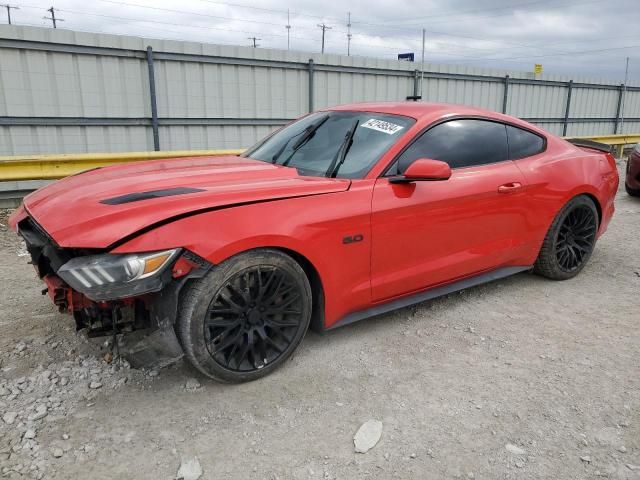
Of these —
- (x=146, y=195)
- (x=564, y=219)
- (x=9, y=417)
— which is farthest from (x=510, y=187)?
(x=9, y=417)

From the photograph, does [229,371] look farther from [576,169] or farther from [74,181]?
[576,169]

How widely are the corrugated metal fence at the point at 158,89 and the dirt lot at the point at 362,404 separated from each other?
4.96 meters

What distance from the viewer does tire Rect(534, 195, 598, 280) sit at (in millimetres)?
4168

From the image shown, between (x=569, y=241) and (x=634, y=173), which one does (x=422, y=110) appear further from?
(x=634, y=173)

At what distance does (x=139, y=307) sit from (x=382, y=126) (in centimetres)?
191

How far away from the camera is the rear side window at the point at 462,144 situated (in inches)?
130

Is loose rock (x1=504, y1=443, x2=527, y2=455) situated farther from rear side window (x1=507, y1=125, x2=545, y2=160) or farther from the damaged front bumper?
rear side window (x1=507, y1=125, x2=545, y2=160)

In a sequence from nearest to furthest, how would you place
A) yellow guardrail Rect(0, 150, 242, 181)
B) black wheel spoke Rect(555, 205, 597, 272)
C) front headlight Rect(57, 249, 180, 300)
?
1. front headlight Rect(57, 249, 180, 300)
2. black wheel spoke Rect(555, 205, 597, 272)
3. yellow guardrail Rect(0, 150, 242, 181)

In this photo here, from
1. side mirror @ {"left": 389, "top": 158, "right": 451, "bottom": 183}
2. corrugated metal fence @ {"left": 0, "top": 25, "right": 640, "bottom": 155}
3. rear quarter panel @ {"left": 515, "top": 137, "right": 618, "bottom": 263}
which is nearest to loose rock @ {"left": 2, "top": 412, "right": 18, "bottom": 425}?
side mirror @ {"left": 389, "top": 158, "right": 451, "bottom": 183}

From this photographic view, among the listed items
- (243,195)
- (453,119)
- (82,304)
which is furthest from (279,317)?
(453,119)

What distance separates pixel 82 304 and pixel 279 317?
3.29 ft

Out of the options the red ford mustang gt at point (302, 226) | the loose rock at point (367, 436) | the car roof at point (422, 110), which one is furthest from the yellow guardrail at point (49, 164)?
the loose rock at point (367, 436)

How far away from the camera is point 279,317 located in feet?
9.21

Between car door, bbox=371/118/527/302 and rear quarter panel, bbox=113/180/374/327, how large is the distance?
10cm
